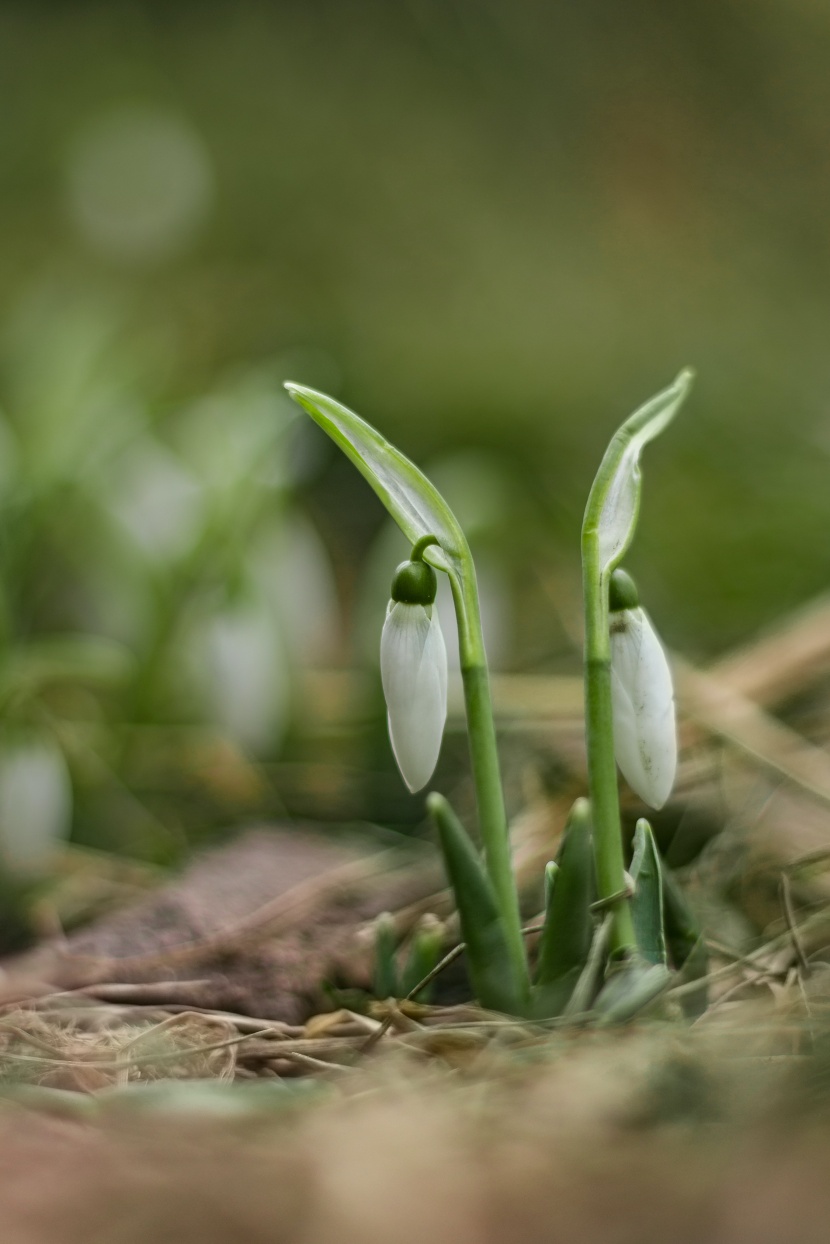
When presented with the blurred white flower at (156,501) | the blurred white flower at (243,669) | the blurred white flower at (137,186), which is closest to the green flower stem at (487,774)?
the blurred white flower at (243,669)

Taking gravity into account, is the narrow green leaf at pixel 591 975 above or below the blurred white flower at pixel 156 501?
below

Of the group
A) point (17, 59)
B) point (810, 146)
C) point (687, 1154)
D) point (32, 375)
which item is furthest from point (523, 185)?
point (687, 1154)

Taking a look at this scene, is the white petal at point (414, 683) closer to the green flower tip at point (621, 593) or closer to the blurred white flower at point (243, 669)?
the green flower tip at point (621, 593)

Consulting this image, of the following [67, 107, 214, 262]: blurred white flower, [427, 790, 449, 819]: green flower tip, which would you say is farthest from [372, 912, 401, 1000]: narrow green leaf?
[67, 107, 214, 262]: blurred white flower

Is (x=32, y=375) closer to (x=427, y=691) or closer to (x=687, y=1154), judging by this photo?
(x=427, y=691)

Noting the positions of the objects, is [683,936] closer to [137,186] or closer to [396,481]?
[396,481]

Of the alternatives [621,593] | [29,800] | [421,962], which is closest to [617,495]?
[621,593]

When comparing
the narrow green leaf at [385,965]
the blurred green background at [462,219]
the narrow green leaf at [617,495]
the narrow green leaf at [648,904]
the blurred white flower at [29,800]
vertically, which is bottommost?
the blurred white flower at [29,800]
